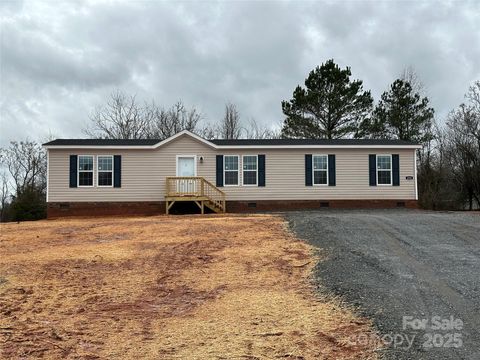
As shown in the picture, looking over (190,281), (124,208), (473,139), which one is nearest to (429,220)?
(190,281)

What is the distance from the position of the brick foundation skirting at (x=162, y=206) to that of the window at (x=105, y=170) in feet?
3.14

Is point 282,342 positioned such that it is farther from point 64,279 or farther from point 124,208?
point 124,208

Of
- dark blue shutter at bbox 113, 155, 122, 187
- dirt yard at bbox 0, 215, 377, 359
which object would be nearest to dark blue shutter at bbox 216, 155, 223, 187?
dark blue shutter at bbox 113, 155, 122, 187

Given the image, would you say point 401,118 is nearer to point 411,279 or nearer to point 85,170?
point 85,170

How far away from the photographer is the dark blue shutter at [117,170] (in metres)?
18.9

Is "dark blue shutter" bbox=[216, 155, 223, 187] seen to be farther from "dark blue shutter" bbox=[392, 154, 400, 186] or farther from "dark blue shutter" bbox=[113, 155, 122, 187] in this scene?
"dark blue shutter" bbox=[392, 154, 400, 186]

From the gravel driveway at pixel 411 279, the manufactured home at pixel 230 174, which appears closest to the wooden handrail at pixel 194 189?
the manufactured home at pixel 230 174

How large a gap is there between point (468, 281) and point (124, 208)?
50.1 ft

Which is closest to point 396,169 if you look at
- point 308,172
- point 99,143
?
point 308,172

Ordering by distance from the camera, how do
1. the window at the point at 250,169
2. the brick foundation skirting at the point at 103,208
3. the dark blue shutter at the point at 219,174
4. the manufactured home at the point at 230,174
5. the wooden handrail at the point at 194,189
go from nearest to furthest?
the wooden handrail at the point at 194,189 < the brick foundation skirting at the point at 103,208 < the manufactured home at the point at 230,174 < the dark blue shutter at the point at 219,174 < the window at the point at 250,169

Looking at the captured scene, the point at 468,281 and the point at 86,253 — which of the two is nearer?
the point at 468,281

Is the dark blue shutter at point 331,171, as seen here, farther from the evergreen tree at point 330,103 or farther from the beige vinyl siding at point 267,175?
the evergreen tree at point 330,103

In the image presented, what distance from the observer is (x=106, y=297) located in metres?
6.09

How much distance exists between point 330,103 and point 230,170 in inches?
501
